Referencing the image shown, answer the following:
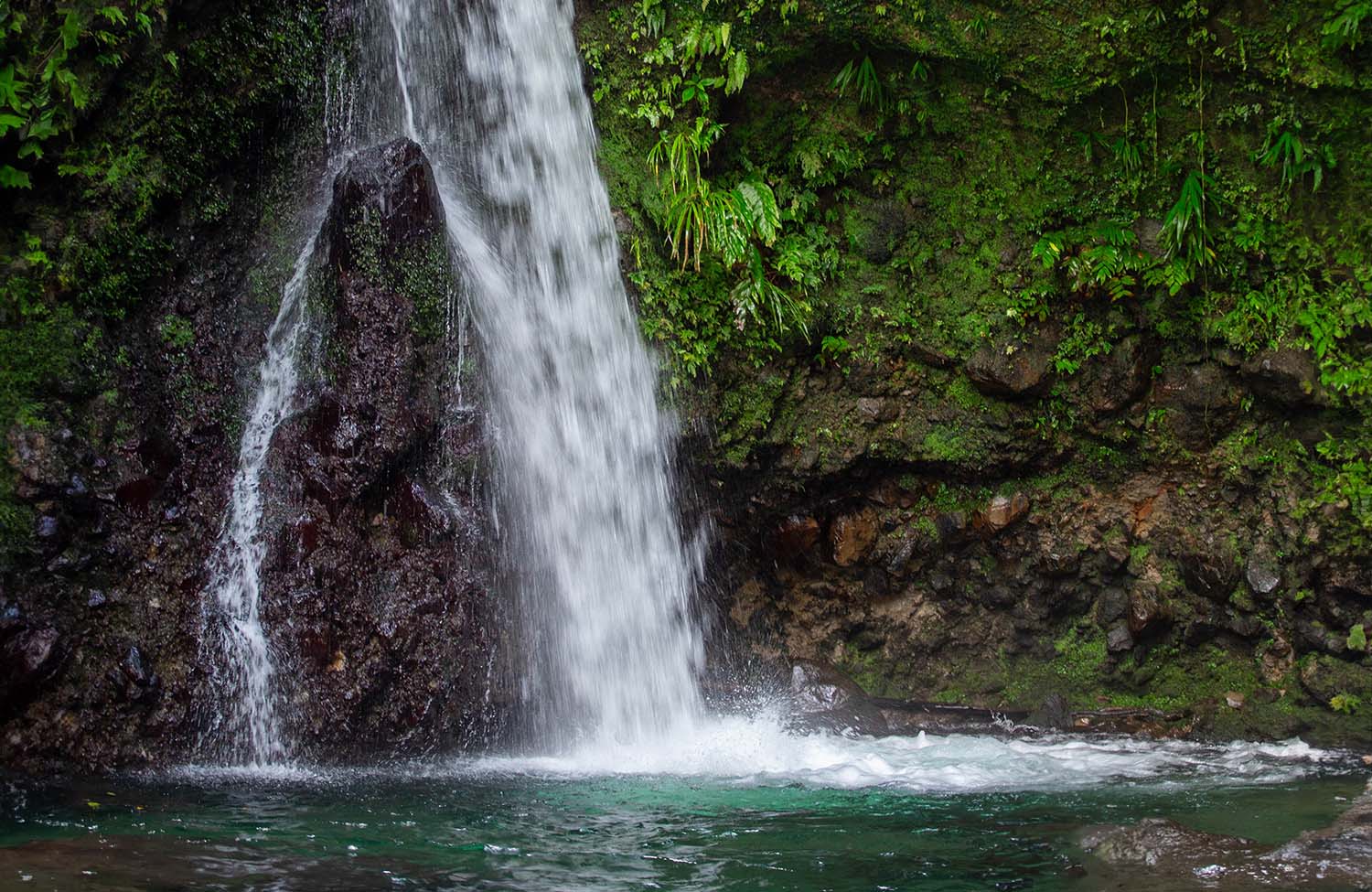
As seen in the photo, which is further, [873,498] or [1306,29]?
[873,498]

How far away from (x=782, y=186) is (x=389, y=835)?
5.81 meters

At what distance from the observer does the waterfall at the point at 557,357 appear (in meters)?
7.69

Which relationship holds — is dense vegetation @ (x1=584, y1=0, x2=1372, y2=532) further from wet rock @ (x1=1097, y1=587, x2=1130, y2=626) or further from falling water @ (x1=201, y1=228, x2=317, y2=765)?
falling water @ (x1=201, y1=228, x2=317, y2=765)

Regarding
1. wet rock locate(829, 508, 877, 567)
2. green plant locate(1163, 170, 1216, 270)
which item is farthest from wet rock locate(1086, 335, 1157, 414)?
wet rock locate(829, 508, 877, 567)

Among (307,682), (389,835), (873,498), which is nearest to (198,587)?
(307,682)

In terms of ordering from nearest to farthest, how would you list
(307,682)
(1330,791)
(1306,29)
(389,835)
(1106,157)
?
(389,835)
(1330,791)
(307,682)
(1306,29)
(1106,157)

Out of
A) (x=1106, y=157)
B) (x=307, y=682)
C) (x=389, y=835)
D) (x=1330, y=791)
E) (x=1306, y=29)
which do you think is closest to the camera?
(x=389, y=835)

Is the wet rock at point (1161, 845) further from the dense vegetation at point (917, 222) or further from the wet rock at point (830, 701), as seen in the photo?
the dense vegetation at point (917, 222)

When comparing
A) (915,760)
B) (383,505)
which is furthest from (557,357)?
(915,760)

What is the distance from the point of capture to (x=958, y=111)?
26.6 feet

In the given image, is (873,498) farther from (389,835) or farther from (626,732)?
(389,835)

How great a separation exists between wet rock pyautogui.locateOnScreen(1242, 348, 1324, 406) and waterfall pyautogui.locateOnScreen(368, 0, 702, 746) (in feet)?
14.8

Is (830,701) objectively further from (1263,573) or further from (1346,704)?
(1346,704)

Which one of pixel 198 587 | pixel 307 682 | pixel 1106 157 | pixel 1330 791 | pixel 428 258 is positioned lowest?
pixel 1330 791
